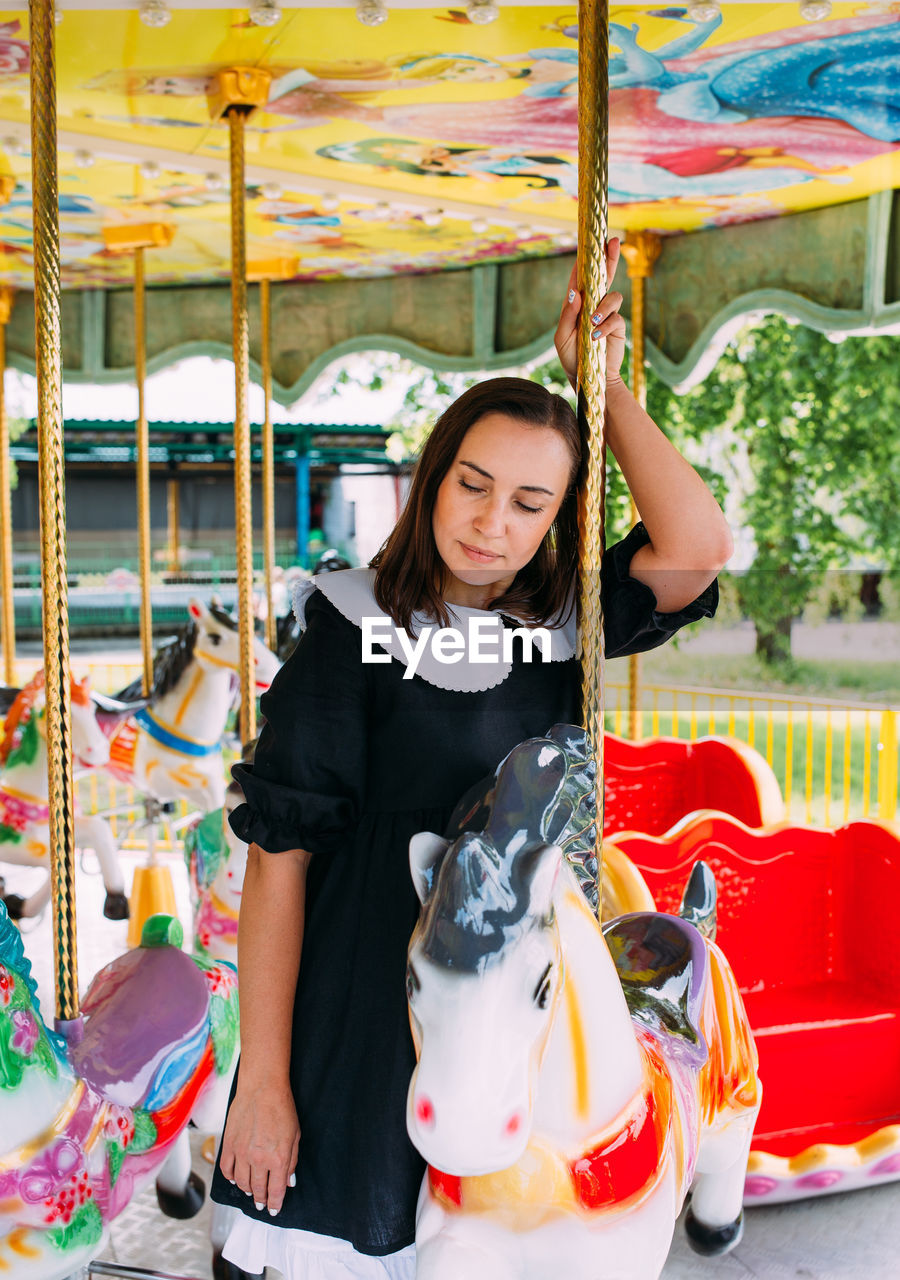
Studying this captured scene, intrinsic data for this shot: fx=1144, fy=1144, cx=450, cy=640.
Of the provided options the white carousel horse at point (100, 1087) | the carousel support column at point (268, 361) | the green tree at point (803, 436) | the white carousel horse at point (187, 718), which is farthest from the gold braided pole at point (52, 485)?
the green tree at point (803, 436)

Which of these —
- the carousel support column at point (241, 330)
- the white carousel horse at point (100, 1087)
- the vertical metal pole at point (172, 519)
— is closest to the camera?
the white carousel horse at point (100, 1087)

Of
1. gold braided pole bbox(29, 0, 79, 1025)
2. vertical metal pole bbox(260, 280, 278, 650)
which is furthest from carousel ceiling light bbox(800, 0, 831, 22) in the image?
vertical metal pole bbox(260, 280, 278, 650)

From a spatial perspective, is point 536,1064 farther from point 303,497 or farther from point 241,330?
point 303,497

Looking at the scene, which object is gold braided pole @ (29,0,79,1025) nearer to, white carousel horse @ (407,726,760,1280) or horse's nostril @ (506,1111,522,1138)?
white carousel horse @ (407,726,760,1280)

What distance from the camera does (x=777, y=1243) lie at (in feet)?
8.02

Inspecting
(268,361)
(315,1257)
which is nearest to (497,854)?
(315,1257)

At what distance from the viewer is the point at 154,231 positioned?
4527mm

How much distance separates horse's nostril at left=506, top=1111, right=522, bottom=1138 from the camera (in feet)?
2.96

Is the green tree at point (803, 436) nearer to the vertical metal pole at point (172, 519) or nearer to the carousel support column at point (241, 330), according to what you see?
the vertical metal pole at point (172, 519)

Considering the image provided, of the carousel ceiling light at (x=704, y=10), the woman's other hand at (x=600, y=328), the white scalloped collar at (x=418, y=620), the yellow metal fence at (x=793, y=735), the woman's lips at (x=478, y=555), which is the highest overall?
the carousel ceiling light at (x=704, y=10)

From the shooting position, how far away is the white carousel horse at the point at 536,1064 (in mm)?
895

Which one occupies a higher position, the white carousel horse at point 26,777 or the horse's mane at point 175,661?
the horse's mane at point 175,661

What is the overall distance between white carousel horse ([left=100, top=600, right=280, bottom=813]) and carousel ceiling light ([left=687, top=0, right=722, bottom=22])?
248 cm

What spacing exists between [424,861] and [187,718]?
10.7ft
